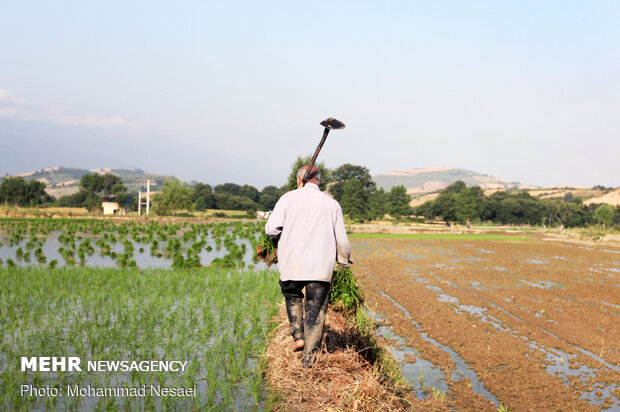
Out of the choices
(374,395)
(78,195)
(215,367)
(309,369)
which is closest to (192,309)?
(215,367)

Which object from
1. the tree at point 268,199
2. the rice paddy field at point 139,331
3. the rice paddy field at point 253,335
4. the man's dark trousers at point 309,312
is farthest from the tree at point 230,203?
the man's dark trousers at point 309,312

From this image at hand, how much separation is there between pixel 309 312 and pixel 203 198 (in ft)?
289

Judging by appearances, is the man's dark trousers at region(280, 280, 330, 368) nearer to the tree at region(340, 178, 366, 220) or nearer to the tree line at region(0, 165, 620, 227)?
the tree line at region(0, 165, 620, 227)

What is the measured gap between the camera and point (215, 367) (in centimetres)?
566

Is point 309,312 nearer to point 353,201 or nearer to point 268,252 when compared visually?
point 268,252

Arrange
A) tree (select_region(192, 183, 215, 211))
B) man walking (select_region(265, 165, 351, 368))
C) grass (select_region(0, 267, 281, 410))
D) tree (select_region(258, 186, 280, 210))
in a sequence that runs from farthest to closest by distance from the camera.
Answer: tree (select_region(258, 186, 280, 210)), tree (select_region(192, 183, 215, 211)), grass (select_region(0, 267, 281, 410)), man walking (select_region(265, 165, 351, 368))

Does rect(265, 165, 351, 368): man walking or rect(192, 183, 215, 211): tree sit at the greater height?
rect(192, 183, 215, 211): tree

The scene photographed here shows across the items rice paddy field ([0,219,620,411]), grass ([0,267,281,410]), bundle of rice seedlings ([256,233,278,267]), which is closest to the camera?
grass ([0,267,281,410])

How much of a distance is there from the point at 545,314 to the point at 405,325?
155 inches

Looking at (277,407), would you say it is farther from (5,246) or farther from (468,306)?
(5,246)

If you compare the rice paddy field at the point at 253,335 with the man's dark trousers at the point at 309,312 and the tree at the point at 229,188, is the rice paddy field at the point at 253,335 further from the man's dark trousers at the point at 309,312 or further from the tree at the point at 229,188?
the tree at the point at 229,188

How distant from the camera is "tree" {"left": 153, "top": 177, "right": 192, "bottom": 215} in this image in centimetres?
6825

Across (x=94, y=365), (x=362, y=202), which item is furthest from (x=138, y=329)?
(x=362, y=202)

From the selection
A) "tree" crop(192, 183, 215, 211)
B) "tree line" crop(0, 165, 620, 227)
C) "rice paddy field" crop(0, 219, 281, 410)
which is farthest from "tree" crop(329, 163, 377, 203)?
"rice paddy field" crop(0, 219, 281, 410)
